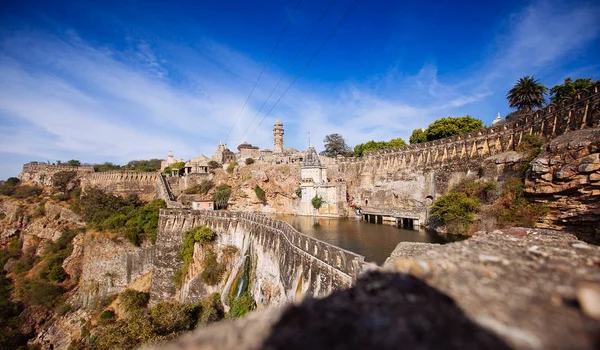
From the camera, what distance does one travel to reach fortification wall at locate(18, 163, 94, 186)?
2012 inches

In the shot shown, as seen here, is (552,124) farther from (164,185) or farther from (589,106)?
(164,185)

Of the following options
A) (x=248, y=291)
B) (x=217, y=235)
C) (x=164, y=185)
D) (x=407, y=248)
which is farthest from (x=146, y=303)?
(x=407, y=248)

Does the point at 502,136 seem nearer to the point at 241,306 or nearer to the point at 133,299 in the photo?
the point at 241,306

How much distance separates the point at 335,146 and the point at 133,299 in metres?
68.9

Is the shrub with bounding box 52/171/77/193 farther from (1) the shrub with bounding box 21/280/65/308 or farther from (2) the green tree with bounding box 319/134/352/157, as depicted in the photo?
(2) the green tree with bounding box 319/134/352/157

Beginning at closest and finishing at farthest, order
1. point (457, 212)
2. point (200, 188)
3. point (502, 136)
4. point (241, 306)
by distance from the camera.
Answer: point (241, 306), point (457, 212), point (502, 136), point (200, 188)

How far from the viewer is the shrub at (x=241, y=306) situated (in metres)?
18.0

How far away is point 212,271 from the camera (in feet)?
75.5

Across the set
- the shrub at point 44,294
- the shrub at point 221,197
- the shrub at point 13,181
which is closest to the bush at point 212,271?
the shrub at point 44,294

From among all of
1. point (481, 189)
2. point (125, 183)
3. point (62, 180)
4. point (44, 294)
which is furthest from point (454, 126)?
point (62, 180)

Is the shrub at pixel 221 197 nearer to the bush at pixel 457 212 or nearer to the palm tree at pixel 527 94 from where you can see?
the bush at pixel 457 212

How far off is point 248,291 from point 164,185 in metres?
34.9

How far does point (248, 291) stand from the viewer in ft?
64.0

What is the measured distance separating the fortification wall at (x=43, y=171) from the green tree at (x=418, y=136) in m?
73.8
